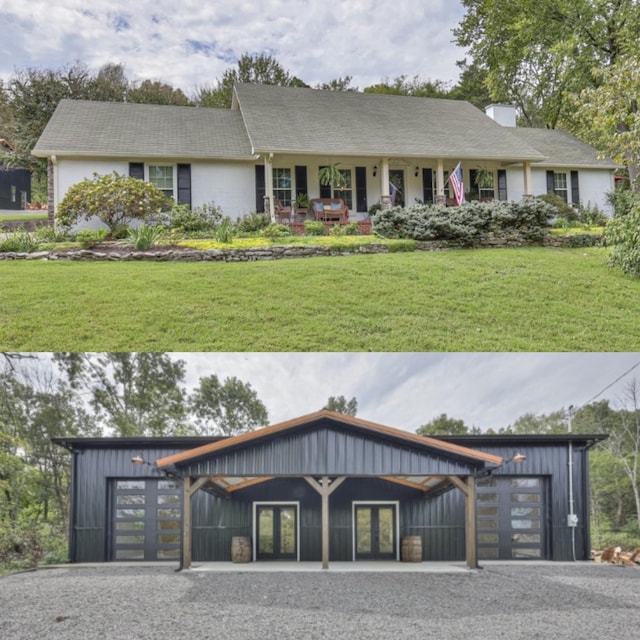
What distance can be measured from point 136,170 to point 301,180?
4.56 meters

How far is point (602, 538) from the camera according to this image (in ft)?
64.0

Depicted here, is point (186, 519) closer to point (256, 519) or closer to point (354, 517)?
point (256, 519)

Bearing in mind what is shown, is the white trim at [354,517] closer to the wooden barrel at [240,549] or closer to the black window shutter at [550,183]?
the wooden barrel at [240,549]

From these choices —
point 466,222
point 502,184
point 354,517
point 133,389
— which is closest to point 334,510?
point 354,517

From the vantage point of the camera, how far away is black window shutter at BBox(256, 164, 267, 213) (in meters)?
18.0

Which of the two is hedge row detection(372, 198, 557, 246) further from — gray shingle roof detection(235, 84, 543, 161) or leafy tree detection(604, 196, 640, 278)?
gray shingle roof detection(235, 84, 543, 161)

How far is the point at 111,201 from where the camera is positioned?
15.2m

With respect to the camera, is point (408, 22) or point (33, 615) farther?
point (408, 22)

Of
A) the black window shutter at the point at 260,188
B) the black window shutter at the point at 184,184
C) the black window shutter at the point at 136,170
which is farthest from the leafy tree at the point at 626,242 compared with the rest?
the black window shutter at the point at 136,170

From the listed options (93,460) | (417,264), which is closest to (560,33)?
(417,264)

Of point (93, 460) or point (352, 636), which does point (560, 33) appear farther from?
point (352, 636)

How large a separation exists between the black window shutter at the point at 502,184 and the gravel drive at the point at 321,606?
521 inches

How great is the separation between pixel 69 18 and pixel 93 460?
14.4m

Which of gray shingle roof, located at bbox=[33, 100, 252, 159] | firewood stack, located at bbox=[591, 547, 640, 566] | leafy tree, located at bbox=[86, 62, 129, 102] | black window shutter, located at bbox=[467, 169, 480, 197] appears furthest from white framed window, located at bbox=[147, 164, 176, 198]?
leafy tree, located at bbox=[86, 62, 129, 102]
